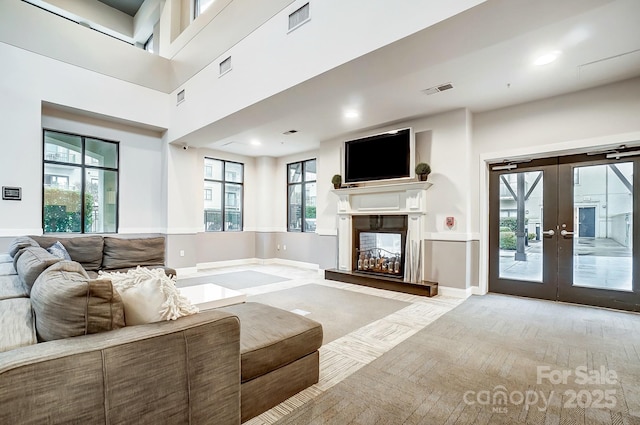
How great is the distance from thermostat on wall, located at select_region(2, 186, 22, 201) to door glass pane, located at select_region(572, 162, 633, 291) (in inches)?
317

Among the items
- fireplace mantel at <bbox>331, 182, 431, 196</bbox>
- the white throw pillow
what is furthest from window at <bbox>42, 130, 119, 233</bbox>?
the white throw pillow

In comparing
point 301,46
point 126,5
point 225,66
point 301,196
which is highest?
point 126,5

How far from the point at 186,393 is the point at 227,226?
22.5 feet

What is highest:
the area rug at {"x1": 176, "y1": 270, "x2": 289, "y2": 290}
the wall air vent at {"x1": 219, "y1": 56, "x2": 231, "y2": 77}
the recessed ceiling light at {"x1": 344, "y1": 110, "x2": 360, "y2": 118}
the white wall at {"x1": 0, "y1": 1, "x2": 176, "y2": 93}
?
the white wall at {"x1": 0, "y1": 1, "x2": 176, "y2": 93}

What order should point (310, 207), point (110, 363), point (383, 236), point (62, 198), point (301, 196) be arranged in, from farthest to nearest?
point (301, 196) < point (310, 207) < point (383, 236) < point (62, 198) < point (110, 363)

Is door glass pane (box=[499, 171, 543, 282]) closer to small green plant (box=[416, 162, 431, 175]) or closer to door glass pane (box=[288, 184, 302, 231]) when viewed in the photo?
small green plant (box=[416, 162, 431, 175])

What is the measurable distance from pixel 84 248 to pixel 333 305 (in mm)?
3427

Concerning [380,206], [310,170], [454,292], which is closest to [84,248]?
[380,206]

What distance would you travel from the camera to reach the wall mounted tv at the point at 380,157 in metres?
5.18

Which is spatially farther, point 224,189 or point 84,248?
point 224,189

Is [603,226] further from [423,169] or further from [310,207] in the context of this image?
[310,207]

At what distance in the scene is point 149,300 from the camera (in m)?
1.48

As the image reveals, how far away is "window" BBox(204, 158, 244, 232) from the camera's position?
7.61 metres

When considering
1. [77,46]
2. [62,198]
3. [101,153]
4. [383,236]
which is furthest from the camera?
[101,153]
